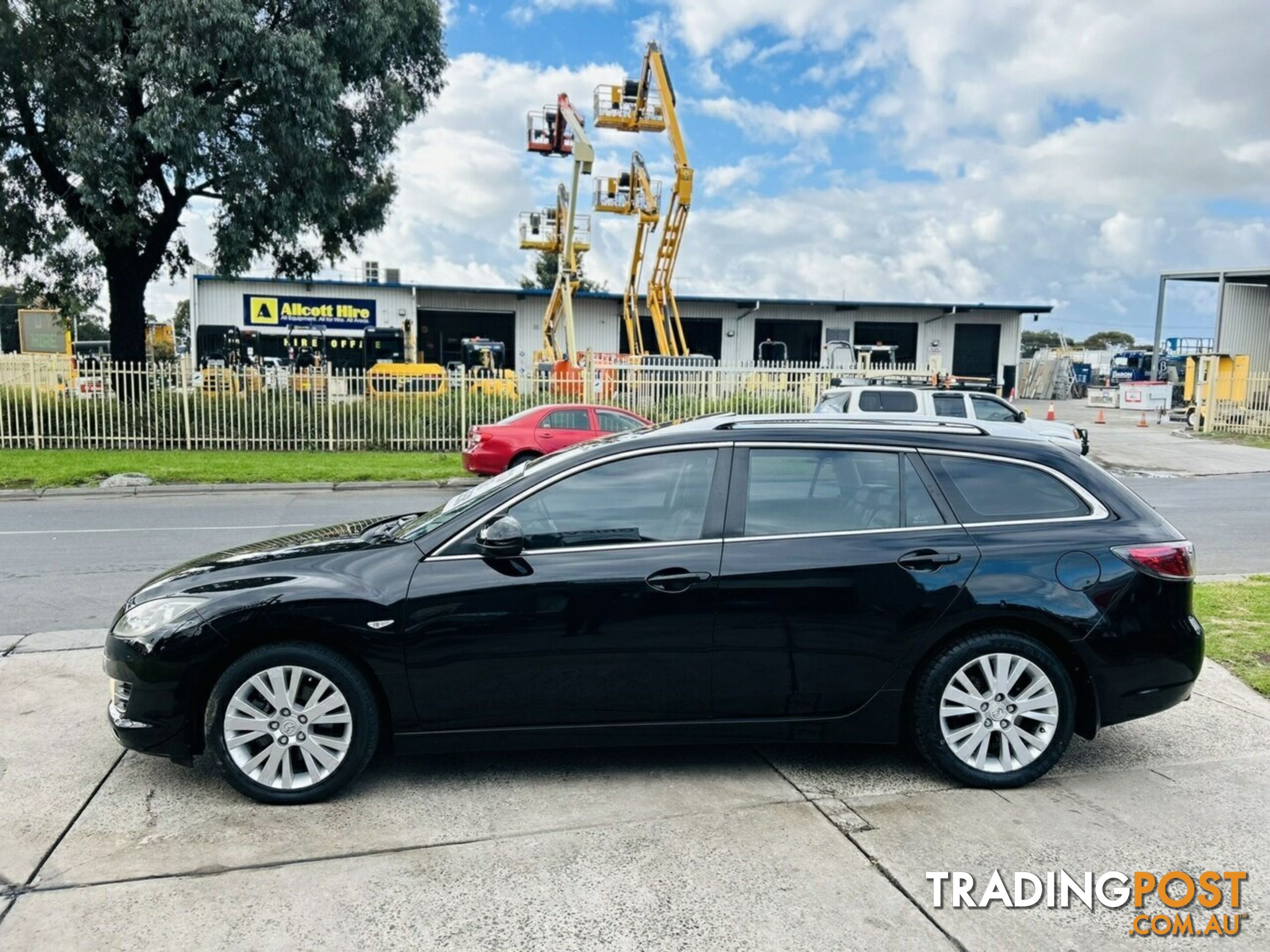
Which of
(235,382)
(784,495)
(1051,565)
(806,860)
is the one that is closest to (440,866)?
(806,860)

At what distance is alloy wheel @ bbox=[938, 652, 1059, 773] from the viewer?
404 centimetres

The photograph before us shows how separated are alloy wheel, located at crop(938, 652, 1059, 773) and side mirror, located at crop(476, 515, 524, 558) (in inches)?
75.8

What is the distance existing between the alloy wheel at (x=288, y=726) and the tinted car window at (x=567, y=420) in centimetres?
1123

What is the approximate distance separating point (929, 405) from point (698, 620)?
1286 centimetres

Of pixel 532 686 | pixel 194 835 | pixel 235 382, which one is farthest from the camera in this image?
pixel 235 382

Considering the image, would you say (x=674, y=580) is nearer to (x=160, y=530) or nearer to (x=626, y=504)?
(x=626, y=504)

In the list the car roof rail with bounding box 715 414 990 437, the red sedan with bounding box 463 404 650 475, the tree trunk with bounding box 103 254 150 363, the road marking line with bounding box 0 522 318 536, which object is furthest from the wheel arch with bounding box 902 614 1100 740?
the tree trunk with bounding box 103 254 150 363

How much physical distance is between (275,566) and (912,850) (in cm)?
281

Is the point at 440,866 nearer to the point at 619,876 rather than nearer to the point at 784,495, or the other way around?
the point at 619,876

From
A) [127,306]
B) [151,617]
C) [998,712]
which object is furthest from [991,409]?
[127,306]

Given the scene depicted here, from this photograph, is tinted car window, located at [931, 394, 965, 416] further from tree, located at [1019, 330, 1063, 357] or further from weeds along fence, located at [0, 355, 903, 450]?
tree, located at [1019, 330, 1063, 357]

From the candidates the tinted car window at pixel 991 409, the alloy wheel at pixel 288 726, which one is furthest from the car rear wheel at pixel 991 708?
the tinted car window at pixel 991 409

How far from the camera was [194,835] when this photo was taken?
362 cm

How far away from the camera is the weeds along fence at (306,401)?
63.7 feet
